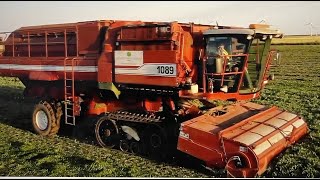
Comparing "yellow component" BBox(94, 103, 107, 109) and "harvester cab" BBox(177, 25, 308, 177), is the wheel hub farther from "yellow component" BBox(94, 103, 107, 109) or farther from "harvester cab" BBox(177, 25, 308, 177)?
"harvester cab" BBox(177, 25, 308, 177)

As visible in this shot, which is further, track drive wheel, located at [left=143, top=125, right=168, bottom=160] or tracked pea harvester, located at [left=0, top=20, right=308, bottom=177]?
track drive wheel, located at [left=143, top=125, right=168, bottom=160]

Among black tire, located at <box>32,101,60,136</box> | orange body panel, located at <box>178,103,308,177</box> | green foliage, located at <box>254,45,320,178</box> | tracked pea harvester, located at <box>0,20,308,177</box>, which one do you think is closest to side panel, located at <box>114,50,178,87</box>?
tracked pea harvester, located at <box>0,20,308,177</box>

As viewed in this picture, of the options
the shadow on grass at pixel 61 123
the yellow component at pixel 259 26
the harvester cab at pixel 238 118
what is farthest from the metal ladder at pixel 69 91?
the yellow component at pixel 259 26

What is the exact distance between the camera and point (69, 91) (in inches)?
383

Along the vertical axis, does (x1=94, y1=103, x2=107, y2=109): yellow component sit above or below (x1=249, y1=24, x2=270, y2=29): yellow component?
below

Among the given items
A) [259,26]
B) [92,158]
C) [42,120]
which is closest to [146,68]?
[92,158]

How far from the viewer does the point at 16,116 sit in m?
12.2

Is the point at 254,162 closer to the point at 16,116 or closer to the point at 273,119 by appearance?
the point at 273,119

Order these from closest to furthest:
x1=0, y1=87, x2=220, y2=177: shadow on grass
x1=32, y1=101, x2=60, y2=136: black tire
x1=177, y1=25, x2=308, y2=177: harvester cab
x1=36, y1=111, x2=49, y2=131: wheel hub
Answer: x1=177, y1=25, x2=308, y2=177: harvester cab
x1=0, y1=87, x2=220, y2=177: shadow on grass
x1=32, y1=101, x2=60, y2=136: black tire
x1=36, y1=111, x2=49, y2=131: wheel hub

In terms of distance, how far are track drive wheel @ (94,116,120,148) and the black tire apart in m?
1.93

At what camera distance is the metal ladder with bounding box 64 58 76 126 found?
938 centimetres

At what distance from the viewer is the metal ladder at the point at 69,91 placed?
9.38 meters

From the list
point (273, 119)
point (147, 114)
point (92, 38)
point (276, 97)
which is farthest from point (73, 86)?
point (276, 97)

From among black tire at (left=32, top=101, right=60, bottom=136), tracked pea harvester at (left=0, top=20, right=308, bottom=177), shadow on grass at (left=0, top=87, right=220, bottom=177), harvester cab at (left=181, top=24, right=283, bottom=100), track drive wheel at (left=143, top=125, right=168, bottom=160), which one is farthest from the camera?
black tire at (left=32, top=101, right=60, bottom=136)
